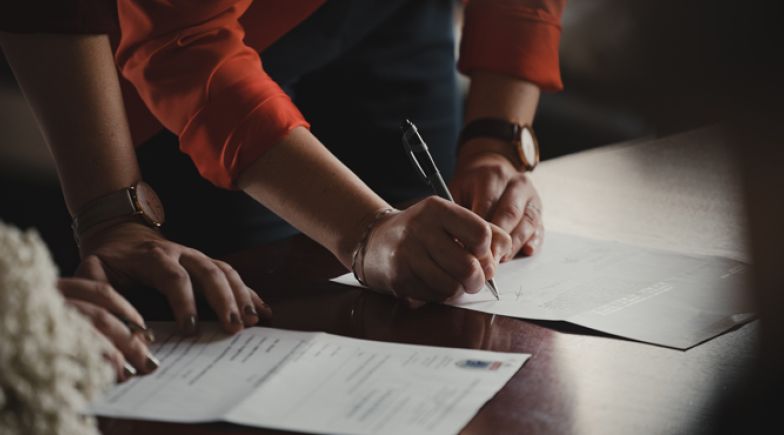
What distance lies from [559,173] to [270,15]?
50 centimetres

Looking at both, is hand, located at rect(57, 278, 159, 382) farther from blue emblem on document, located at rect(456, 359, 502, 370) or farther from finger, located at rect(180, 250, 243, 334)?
blue emblem on document, located at rect(456, 359, 502, 370)

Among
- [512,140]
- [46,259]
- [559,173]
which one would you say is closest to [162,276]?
[46,259]

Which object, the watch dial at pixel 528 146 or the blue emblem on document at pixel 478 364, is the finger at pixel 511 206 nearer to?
the watch dial at pixel 528 146

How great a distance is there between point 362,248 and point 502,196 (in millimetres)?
265

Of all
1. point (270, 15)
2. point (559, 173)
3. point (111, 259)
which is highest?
point (270, 15)

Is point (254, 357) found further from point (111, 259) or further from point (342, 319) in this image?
point (111, 259)

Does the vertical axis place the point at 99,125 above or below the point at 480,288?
above

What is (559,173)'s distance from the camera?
4.90ft

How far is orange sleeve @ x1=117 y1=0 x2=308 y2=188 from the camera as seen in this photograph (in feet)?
3.59

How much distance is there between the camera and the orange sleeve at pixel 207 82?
109cm

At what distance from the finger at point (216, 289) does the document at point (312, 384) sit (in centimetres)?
2

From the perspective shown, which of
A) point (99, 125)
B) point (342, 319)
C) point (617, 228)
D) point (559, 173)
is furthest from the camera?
point (559, 173)

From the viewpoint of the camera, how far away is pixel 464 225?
1.00 metres

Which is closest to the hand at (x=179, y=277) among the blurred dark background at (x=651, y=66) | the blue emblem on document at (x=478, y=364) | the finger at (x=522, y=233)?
the blue emblem on document at (x=478, y=364)
